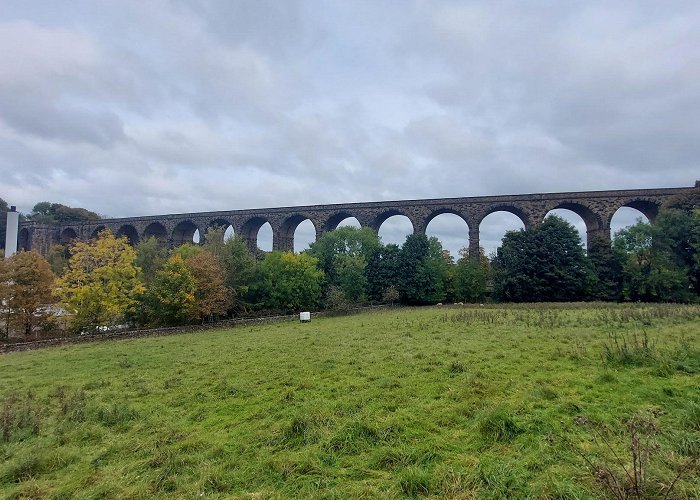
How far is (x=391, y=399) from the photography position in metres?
6.04

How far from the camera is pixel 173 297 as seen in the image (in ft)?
77.5

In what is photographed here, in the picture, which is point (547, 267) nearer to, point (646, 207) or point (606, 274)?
point (606, 274)

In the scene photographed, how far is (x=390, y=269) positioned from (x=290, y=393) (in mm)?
30302

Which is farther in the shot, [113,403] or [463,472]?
[113,403]

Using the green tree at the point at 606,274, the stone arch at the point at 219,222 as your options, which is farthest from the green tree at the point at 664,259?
the stone arch at the point at 219,222

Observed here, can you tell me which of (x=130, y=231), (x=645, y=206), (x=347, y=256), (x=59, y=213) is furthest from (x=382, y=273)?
(x=59, y=213)

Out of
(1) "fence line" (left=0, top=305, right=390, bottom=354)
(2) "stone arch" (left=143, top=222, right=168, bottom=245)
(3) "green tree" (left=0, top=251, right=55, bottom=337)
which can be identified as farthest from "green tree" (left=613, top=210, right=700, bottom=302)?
(2) "stone arch" (left=143, top=222, right=168, bottom=245)

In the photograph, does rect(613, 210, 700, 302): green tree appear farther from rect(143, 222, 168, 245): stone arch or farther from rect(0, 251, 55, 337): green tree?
rect(143, 222, 168, 245): stone arch

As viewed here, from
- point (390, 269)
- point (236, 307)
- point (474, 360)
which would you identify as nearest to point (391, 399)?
point (474, 360)

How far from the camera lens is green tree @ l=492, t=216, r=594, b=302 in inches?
1260

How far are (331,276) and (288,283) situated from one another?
6.84m

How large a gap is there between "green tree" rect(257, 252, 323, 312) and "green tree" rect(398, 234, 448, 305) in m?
8.54

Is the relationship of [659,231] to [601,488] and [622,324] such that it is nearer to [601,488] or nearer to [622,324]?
[622,324]

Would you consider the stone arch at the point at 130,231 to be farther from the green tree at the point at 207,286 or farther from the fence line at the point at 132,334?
the fence line at the point at 132,334
